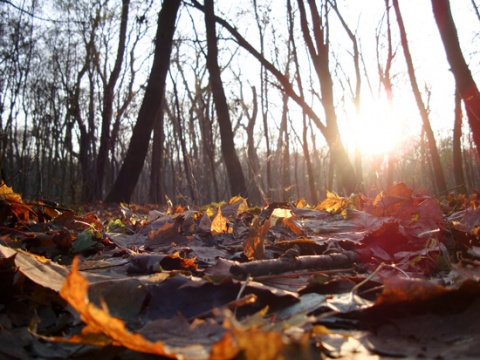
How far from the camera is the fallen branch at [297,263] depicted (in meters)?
1.05

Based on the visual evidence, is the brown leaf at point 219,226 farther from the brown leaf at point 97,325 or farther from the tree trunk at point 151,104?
the tree trunk at point 151,104

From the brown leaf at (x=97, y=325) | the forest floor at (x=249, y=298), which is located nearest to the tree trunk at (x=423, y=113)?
the forest floor at (x=249, y=298)

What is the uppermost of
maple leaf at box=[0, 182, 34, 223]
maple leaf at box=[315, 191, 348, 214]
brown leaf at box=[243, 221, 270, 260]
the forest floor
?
maple leaf at box=[0, 182, 34, 223]

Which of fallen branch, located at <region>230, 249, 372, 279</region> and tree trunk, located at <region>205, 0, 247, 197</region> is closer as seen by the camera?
fallen branch, located at <region>230, 249, 372, 279</region>

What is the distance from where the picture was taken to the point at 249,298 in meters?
0.80

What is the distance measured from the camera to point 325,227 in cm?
180

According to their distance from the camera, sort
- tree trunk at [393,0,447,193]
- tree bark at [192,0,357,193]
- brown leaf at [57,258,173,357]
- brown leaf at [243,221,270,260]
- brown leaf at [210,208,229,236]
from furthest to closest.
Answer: tree trunk at [393,0,447,193], tree bark at [192,0,357,193], brown leaf at [210,208,229,236], brown leaf at [243,221,270,260], brown leaf at [57,258,173,357]

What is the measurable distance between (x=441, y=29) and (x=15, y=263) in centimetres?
601

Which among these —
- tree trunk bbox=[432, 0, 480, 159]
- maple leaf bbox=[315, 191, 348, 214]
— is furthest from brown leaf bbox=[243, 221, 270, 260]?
tree trunk bbox=[432, 0, 480, 159]

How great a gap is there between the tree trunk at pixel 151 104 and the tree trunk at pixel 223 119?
0.83 m

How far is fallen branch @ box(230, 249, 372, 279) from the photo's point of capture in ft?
3.43

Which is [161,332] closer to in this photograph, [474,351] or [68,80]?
[474,351]

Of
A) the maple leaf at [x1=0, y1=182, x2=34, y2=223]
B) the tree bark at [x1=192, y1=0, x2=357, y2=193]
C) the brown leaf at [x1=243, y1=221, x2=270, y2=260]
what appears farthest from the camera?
the tree bark at [x1=192, y1=0, x2=357, y2=193]

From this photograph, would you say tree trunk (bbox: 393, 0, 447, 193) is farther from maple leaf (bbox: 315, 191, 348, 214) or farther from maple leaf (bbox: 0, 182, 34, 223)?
maple leaf (bbox: 0, 182, 34, 223)
